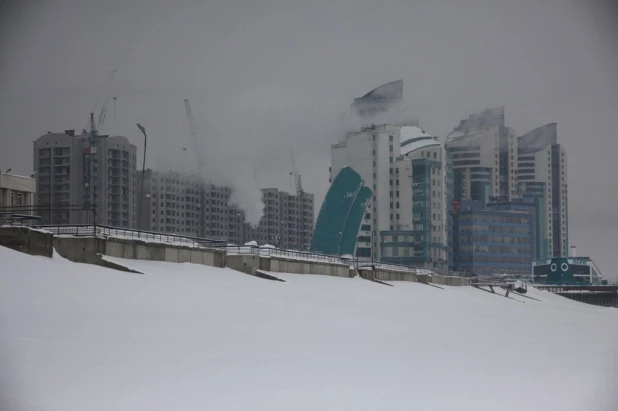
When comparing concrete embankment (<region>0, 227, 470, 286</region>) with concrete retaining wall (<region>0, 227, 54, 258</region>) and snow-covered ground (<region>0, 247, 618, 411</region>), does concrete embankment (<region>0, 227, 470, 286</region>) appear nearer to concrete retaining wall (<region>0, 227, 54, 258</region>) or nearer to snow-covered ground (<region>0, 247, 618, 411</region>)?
concrete retaining wall (<region>0, 227, 54, 258</region>)

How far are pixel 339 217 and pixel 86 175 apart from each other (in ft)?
168

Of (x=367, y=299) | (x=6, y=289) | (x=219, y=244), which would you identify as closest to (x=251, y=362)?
(x=6, y=289)

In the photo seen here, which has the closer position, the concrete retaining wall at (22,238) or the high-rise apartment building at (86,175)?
the concrete retaining wall at (22,238)

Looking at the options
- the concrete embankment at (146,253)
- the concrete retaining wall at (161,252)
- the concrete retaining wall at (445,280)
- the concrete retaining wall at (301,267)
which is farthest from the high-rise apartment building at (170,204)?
the concrete retaining wall at (161,252)

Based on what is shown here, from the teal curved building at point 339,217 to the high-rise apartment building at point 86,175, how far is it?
103 feet

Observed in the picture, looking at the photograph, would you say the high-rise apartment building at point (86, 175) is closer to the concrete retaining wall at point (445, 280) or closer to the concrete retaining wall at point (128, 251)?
the concrete retaining wall at point (445, 280)

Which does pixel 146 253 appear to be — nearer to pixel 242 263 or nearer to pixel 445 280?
pixel 242 263

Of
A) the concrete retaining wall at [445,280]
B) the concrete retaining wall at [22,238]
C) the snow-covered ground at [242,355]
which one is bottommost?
the concrete retaining wall at [445,280]

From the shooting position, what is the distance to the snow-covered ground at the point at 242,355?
1664cm

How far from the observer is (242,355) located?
71.6 ft

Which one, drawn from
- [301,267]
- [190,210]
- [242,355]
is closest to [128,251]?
[242,355]

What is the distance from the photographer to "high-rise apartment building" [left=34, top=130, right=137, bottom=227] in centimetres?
12862

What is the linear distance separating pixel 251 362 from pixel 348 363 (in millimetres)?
2397

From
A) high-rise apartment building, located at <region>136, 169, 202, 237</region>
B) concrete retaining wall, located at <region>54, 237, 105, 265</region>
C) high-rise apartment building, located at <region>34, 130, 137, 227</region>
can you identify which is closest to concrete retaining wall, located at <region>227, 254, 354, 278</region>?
concrete retaining wall, located at <region>54, 237, 105, 265</region>
